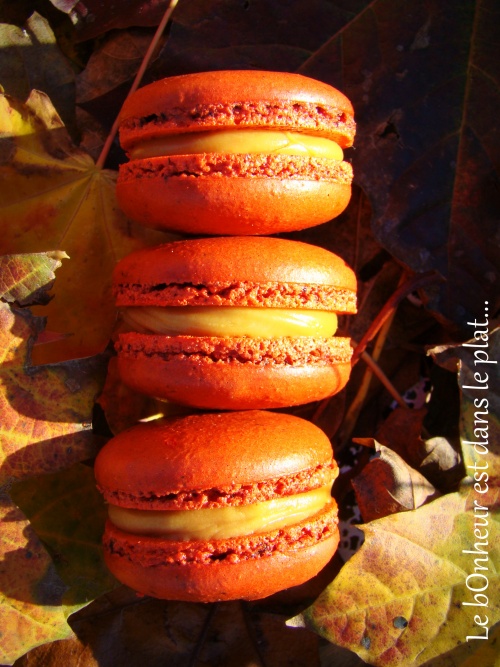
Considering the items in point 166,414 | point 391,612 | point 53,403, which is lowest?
point 391,612

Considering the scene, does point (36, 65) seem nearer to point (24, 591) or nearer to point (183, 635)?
point (24, 591)

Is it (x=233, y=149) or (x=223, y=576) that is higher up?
(x=233, y=149)

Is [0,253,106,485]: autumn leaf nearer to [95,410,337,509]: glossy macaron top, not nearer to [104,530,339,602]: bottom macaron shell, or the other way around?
[95,410,337,509]: glossy macaron top

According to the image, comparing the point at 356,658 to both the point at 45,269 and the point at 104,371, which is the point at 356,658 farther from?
the point at 45,269

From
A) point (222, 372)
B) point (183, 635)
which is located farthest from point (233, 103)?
point (183, 635)

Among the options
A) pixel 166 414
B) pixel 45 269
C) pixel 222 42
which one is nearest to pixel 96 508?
pixel 166 414

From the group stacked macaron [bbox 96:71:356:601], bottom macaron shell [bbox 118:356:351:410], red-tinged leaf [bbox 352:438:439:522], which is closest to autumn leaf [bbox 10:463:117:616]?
stacked macaron [bbox 96:71:356:601]
